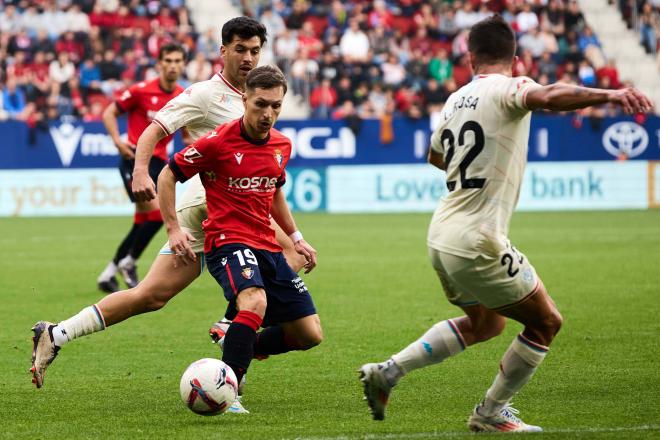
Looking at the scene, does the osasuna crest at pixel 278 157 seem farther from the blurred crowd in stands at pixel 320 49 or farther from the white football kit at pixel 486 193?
the blurred crowd in stands at pixel 320 49

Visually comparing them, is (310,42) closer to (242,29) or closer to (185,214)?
(242,29)

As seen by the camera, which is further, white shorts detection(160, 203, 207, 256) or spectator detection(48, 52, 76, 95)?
spectator detection(48, 52, 76, 95)

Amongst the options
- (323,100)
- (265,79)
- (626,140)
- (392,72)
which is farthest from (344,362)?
(392,72)

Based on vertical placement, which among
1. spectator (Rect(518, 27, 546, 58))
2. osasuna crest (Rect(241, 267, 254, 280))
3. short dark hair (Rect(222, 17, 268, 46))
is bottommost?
spectator (Rect(518, 27, 546, 58))

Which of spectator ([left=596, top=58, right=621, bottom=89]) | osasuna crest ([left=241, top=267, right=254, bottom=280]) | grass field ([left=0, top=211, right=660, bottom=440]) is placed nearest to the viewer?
grass field ([left=0, top=211, right=660, bottom=440])

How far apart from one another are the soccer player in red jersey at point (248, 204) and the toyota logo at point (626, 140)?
19223 mm

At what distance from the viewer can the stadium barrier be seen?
79.4 feet

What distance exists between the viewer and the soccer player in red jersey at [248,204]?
20.2 feet

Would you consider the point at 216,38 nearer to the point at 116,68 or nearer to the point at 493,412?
the point at 116,68

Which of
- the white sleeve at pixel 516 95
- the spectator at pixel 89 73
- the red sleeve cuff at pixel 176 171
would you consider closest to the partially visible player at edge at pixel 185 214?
the red sleeve cuff at pixel 176 171

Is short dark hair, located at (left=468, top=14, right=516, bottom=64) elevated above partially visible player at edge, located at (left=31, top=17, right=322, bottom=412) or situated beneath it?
elevated above

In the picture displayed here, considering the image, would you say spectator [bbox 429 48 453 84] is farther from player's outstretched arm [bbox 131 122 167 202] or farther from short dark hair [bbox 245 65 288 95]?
short dark hair [bbox 245 65 288 95]

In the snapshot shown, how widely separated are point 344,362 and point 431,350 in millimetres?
2115

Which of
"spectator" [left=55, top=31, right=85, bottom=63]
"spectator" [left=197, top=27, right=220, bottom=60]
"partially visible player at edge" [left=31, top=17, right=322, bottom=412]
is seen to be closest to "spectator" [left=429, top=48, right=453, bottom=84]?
"spectator" [left=197, top=27, right=220, bottom=60]
